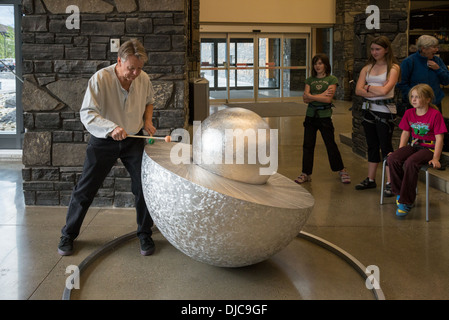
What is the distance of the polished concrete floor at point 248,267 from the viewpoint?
127 inches

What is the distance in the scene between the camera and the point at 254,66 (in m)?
17.4

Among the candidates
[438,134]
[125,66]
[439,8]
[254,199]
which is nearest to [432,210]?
[438,134]

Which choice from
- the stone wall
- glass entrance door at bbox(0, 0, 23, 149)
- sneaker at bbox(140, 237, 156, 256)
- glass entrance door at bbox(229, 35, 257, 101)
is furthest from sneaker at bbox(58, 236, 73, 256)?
glass entrance door at bbox(229, 35, 257, 101)

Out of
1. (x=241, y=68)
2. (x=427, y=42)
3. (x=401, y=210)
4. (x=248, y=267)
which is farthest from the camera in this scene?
(x=241, y=68)

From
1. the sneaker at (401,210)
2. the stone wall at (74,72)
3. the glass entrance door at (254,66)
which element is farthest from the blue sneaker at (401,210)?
the glass entrance door at (254,66)

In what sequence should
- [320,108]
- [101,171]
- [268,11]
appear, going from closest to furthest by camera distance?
[101,171] → [320,108] → [268,11]

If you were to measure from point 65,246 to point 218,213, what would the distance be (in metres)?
1.55

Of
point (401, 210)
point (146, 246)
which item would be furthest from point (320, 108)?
point (146, 246)

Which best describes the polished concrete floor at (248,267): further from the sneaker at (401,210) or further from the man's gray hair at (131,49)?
the man's gray hair at (131,49)

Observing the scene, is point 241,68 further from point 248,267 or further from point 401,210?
point 248,267

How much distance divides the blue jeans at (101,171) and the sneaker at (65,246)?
34mm
